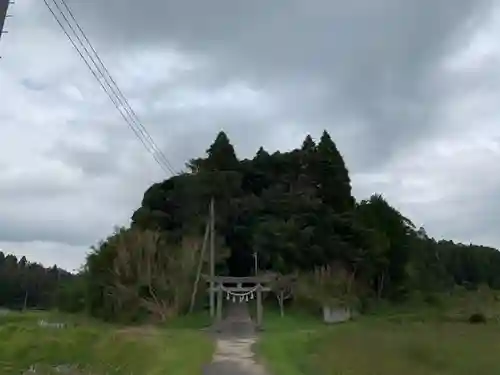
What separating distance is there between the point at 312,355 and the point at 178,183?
2417 centimetres

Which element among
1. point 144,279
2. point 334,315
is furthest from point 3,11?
point 334,315

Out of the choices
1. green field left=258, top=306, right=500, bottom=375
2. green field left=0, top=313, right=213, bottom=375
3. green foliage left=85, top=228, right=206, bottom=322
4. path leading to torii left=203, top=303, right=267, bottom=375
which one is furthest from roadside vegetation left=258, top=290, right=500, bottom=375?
green foliage left=85, top=228, right=206, bottom=322

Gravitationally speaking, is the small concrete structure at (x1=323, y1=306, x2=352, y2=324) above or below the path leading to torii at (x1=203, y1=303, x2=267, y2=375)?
above

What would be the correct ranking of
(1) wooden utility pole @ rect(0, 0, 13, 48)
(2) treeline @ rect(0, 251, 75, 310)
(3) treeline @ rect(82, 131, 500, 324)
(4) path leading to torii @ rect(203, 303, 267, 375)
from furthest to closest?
(2) treeline @ rect(0, 251, 75, 310)
(3) treeline @ rect(82, 131, 500, 324)
(4) path leading to torii @ rect(203, 303, 267, 375)
(1) wooden utility pole @ rect(0, 0, 13, 48)

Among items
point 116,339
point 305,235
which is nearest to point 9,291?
point 305,235

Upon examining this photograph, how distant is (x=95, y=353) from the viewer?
1992 centimetres

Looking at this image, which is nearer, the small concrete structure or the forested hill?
the small concrete structure

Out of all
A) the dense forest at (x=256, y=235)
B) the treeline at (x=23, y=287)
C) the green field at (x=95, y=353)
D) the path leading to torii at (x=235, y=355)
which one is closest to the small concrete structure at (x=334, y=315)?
the dense forest at (x=256, y=235)

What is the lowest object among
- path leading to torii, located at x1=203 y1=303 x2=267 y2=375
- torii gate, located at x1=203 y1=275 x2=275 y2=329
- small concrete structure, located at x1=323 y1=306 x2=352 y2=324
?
path leading to torii, located at x1=203 y1=303 x2=267 y2=375

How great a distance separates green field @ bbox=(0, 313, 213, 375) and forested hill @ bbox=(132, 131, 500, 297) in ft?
48.2

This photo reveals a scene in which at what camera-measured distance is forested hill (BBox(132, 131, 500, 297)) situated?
128 feet

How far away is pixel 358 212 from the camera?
150ft

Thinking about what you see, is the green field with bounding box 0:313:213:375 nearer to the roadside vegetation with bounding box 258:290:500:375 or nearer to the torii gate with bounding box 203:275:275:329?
the roadside vegetation with bounding box 258:290:500:375

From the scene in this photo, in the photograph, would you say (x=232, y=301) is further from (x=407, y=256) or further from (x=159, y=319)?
(x=407, y=256)
